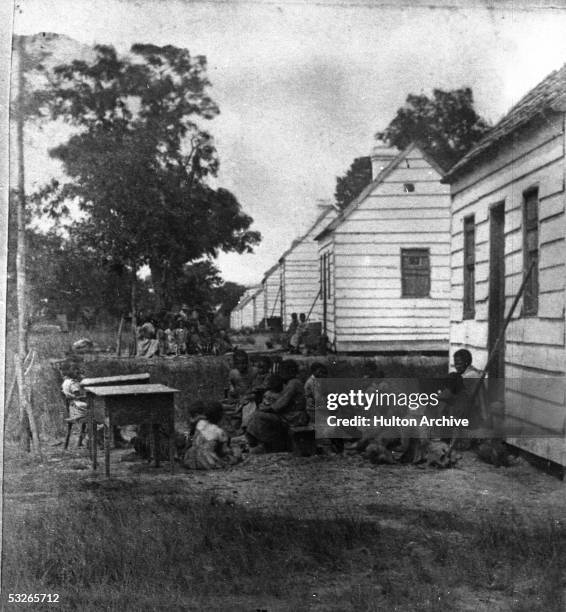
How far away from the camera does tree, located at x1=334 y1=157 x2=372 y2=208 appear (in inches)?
211

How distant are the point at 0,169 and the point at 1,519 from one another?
101 inches

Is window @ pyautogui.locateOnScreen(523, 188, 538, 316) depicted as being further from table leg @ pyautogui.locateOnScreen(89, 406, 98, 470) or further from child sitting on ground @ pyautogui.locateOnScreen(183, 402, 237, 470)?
table leg @ pyautogui.locateOnScreen(89, 406, 98, 470)

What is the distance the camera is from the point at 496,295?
545cm

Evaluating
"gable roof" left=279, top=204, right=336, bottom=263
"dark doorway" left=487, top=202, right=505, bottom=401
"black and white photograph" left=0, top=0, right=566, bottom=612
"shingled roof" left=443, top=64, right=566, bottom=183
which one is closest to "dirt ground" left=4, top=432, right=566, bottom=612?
"black and white photograph" left=0, top=0, right=566, bottom=612

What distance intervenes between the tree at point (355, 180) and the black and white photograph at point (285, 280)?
0.08 feet

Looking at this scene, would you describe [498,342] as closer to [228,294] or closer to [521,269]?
[521,269]

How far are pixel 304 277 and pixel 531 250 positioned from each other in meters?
1.76

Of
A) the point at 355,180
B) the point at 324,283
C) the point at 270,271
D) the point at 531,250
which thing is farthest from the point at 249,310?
the point at 531,250

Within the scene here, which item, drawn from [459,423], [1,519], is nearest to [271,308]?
[459,423]

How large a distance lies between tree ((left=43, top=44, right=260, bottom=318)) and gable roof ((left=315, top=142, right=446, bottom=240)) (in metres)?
0.59

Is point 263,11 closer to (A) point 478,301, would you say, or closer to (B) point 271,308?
(B) point 271,308

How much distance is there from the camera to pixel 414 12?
208 inches

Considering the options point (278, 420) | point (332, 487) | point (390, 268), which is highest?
point (390, 268)

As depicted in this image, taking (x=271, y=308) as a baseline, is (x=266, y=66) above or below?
above
